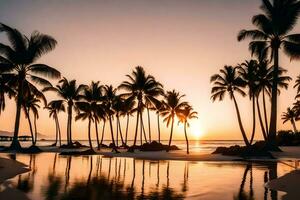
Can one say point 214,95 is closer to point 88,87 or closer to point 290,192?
point 88,87

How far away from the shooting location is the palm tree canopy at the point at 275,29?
42.6 meters

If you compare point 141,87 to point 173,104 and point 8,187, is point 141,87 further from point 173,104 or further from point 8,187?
point 8,187

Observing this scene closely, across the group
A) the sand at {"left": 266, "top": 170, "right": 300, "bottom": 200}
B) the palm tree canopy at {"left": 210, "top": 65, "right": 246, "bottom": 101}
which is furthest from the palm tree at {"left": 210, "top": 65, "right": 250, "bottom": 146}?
the sand at {"left": 266, "top": 170, "right": 300, "bottom": 200}

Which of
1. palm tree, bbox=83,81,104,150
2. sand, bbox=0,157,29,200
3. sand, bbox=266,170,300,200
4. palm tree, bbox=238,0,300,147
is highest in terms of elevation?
palm tree, bbox=238,0,300,147

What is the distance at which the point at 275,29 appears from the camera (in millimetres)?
43562

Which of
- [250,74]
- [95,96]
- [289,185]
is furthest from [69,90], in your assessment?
[289,185]

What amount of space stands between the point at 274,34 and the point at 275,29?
900 mm

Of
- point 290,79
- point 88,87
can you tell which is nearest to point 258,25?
point 290,79

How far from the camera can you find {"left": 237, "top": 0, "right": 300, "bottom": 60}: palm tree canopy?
140 feet

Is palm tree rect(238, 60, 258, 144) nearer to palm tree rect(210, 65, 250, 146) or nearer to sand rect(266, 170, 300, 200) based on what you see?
palm tree rect(210, 65, 250, 146)

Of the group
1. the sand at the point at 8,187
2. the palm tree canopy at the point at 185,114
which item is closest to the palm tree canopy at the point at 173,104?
the palm tree canopy at the point at 185,114

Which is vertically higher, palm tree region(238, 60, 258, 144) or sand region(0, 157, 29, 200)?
palm tree region(238, 60, 258, 144)

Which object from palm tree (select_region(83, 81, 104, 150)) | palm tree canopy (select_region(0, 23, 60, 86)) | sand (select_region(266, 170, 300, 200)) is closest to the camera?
sand (select_region(266, 170, 300, 200))

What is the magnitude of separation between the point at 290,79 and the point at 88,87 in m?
34.0
